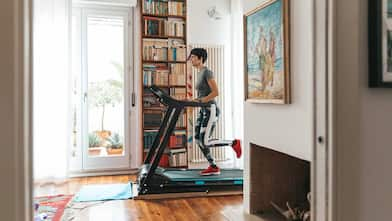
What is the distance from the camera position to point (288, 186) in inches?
118

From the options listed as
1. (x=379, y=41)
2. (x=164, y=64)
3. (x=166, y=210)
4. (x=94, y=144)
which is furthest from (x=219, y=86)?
(x=379, y=41)

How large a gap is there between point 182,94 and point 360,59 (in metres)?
3.54

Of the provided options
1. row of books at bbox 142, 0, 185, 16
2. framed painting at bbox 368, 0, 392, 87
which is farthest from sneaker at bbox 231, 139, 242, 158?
framed painting at bbox 368, 0, 392, 87

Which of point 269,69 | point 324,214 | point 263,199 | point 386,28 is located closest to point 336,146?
point 324,214

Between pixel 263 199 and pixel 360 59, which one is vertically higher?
pixel 360 59

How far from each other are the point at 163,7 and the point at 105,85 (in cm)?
141

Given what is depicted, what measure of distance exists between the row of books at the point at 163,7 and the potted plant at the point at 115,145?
186 cm

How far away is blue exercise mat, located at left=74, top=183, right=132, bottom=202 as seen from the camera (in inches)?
137

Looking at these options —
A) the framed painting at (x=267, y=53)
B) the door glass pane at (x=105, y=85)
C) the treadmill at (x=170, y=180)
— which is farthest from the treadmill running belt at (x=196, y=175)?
the framed painting at (x=267, y=53)

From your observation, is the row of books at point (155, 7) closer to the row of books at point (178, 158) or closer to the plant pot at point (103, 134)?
the plant pot at point (103, 134)

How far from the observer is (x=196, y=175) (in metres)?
4.00

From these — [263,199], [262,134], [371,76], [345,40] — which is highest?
[345,40]

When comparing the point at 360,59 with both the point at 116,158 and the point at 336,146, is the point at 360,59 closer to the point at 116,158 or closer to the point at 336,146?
the point at 336,146

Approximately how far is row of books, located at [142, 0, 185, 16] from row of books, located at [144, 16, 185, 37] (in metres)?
0.10
